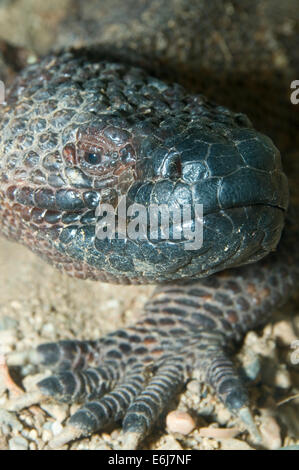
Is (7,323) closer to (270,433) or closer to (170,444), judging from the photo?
(170,444)

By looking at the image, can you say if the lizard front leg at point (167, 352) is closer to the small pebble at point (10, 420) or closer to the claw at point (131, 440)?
the claw at point (131, 440)

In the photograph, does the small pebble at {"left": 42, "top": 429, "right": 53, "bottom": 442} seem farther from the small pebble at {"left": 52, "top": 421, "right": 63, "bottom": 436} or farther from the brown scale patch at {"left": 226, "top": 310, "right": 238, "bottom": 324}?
the brown scale patch at {"left": 226, "top": 310, "right": 238, "bottom": 324}

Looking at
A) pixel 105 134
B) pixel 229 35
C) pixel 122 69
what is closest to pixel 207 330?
pixel 105 134

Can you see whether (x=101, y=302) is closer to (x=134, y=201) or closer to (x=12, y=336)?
(x=12, y=336)

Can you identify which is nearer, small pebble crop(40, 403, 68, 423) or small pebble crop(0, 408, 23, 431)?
small pebble crop(0, 408, 23, 431)

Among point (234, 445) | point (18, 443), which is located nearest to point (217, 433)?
point (234, 445)

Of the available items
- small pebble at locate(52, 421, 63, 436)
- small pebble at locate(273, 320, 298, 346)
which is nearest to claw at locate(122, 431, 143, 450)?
small pebble at locate(52, 421, 63, 436)
